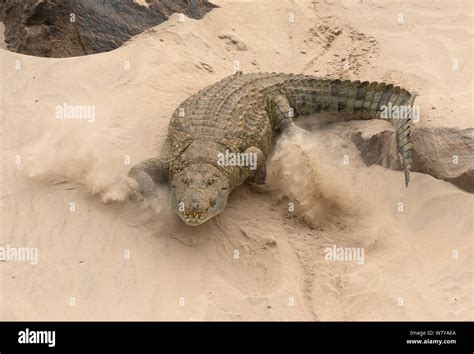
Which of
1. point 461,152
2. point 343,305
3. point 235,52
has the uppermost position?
point 235,52

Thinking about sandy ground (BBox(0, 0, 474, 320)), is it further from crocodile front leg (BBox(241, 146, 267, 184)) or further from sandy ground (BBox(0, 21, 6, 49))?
sandy ground (BBox(0, 21, 6, 49))

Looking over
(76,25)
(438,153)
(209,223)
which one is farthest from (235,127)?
(76,25)

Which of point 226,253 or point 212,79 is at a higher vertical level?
point 212,79

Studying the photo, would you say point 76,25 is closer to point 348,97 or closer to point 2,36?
point 2,36

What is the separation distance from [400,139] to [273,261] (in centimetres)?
169

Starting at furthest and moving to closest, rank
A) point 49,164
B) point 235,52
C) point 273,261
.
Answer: point 235,52
point 49,164
point 273,261

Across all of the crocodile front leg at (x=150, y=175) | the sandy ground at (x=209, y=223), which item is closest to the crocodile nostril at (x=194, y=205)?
the sandy ground at (x=209, y=223)

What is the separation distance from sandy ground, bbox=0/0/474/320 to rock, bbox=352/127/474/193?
0.10 meters

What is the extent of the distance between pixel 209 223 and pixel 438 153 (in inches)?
85.2

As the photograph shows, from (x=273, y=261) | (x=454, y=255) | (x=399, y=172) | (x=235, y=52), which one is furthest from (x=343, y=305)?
(x=235, y=52)

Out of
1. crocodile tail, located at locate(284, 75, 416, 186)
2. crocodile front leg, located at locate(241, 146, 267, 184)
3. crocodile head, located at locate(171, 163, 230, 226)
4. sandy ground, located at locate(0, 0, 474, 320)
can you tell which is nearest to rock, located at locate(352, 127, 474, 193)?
sandy ground, located at locate(0, 0, 474, 320)

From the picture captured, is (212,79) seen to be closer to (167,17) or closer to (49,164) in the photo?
(167,17)

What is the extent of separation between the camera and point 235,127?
598cm

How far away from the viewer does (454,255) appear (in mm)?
5051
